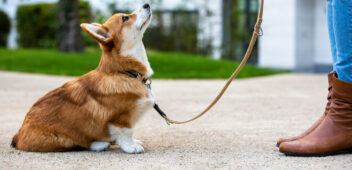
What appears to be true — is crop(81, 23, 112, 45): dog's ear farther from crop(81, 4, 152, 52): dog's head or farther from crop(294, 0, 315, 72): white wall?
crop(294, 0, 315, 72): white wall

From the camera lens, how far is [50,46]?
715 inches

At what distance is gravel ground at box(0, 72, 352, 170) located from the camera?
2.58 meters

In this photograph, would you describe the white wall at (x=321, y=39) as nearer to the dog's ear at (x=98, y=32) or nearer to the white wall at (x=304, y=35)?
the white wall at (x=304, y=35)

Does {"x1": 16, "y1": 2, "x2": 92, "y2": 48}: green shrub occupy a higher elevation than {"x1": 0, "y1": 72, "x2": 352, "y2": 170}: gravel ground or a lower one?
lower

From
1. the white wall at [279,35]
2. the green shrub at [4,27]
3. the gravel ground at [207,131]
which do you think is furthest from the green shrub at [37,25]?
the gravel ground at [207,131]

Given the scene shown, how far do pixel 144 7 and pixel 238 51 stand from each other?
413 inches

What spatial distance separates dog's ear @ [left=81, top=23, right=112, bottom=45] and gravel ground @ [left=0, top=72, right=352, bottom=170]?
75 cm

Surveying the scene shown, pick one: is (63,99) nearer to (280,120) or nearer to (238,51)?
(280,120)

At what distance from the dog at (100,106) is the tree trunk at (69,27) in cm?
906

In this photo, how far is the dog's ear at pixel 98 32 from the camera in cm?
277

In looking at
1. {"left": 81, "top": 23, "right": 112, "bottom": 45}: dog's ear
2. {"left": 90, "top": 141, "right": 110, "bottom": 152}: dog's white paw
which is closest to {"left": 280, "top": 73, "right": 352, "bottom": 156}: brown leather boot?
{"left": 90, "top": 141, "right": 110, "bottom": 152}: dog's white paw

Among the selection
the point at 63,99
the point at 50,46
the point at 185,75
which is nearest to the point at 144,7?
the point at 63,99

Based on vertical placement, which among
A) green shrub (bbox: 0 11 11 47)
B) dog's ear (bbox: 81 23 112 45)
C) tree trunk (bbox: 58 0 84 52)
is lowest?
green shrub (bbox: 0 11 11 47)

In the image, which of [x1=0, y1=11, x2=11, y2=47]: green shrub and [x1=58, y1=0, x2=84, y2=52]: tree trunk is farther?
[x1=0, y1=11, x2=11, y2=47]: green shrub
